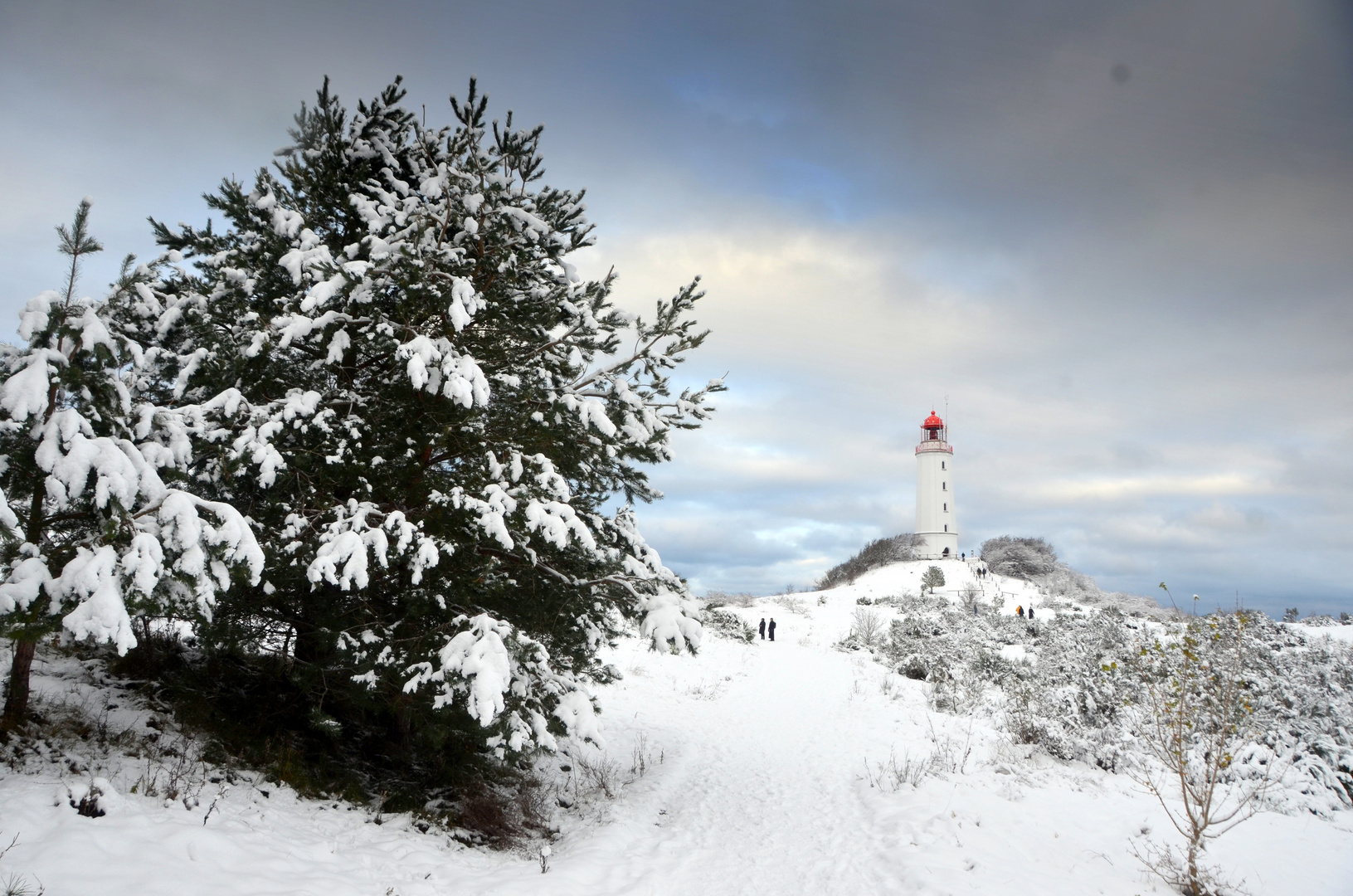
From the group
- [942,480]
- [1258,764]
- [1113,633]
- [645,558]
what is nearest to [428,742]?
[645,558]

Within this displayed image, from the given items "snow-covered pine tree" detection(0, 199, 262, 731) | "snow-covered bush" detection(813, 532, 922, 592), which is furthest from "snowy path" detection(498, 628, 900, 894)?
"snow-covered bush" detection(813, 532, 922, 592)

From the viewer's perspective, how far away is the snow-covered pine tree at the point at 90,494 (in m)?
3.89

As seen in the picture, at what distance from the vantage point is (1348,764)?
8602 millimetres

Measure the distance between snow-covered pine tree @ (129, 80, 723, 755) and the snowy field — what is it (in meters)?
1.06

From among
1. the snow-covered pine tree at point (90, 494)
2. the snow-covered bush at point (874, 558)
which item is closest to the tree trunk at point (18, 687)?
the snow-covered pine tree at point (90, 494)

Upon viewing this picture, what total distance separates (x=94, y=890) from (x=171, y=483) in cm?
331

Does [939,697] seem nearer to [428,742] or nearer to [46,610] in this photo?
[428,742]

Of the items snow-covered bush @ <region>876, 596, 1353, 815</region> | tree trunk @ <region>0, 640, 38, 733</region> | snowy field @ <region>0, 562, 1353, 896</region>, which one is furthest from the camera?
snow-covered bush @ <region>876, 596, 1353, 815</region>

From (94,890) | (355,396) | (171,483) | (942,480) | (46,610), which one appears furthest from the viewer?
(942,480)

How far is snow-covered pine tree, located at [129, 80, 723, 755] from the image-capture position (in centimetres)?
588

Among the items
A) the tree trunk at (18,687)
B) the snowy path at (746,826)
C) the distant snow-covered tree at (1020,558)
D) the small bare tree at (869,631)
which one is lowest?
the snowy path at (746,826)

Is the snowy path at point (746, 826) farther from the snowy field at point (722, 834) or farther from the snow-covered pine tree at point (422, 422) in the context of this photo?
the snow-covered pine tree at point (422, 422)

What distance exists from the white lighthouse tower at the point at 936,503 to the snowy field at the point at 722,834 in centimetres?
4567

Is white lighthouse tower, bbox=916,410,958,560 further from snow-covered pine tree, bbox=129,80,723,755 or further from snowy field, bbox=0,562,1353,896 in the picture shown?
snow-covered pine tree, bbox=129,80,723,755
